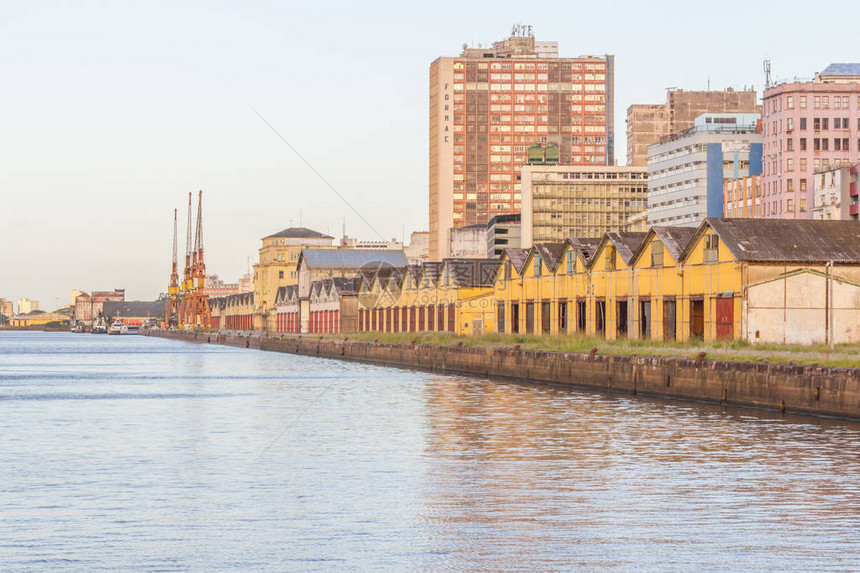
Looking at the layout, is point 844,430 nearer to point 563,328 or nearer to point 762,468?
point 762,468

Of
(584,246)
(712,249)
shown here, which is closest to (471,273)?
(584,246)

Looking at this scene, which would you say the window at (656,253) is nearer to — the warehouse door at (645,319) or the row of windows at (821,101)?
the warehouse door at (645,319)

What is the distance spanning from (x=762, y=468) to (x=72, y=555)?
1707 cm

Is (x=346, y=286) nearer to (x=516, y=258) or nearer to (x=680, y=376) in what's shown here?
(x=516, y=258)

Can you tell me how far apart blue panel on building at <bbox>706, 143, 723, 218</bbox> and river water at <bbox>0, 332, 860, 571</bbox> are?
14755cm

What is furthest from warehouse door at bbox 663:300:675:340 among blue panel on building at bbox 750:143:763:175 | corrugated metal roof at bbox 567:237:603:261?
blue panel on building at bbox 750:143:763:175

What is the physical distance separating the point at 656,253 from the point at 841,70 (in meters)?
125

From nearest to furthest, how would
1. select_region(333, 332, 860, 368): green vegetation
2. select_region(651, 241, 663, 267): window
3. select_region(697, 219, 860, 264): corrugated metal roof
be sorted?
1. select_region(333, 332, 860, 368): green vegetation
2. select_region(697, 219, 860, 264): corrugated metal roof
3. select_region(651, 241, 663, 267): window

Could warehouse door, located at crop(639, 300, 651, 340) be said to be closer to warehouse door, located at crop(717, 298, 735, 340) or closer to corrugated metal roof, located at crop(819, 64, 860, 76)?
warehouse door, located at crop(717, 298, 735, 340)

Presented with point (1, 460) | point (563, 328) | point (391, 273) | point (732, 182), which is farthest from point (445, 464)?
point (732, 182)

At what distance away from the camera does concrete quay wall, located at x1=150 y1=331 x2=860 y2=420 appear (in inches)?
1614

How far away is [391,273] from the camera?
447 ft

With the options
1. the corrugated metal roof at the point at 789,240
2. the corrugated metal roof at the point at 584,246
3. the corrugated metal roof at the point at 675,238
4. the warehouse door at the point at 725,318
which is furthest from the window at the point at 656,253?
the corrugated metal roof at the point at 584,246

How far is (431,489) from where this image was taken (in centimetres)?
2608
